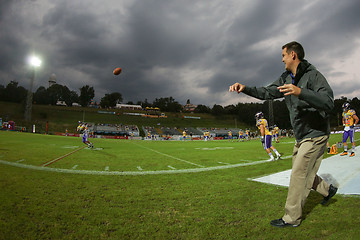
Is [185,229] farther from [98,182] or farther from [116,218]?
[98,182]

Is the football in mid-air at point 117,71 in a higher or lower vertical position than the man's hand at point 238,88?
higher

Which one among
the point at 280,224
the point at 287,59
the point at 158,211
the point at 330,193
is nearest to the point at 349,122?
the point at 330,193

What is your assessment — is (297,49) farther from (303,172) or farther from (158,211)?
(158,211)

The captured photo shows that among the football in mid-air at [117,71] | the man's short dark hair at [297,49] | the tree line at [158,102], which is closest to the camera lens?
the man's short dark hair at [297,49]

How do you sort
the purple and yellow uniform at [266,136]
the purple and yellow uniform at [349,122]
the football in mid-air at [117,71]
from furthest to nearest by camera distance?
the football in mid-air at [117,71] < the purple and yellow uniform at [266,136] < the purple and yellow uniform at [349,122]

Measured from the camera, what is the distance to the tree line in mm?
90375

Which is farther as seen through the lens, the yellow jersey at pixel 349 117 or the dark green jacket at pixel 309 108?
the yellow jersey at pixel 349 117

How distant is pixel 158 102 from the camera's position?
471 ft

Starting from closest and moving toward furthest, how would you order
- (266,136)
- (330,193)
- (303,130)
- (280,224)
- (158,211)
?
(280,224) < (303,130) < (158,211) < (330,193) < (266,136)

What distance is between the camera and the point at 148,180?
15.7 ft

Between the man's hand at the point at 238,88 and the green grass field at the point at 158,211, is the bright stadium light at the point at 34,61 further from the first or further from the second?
the man's hand at the point at 238,88

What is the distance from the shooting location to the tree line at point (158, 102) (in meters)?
90.4

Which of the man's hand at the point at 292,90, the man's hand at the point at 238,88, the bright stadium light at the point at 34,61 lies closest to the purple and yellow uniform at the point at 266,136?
the man's hand at the point at 238,88

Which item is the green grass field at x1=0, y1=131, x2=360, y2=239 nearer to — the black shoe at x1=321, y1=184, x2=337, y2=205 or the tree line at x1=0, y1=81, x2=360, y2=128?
the black shoe at x1=321, y1=184, x2=337, y2=205
